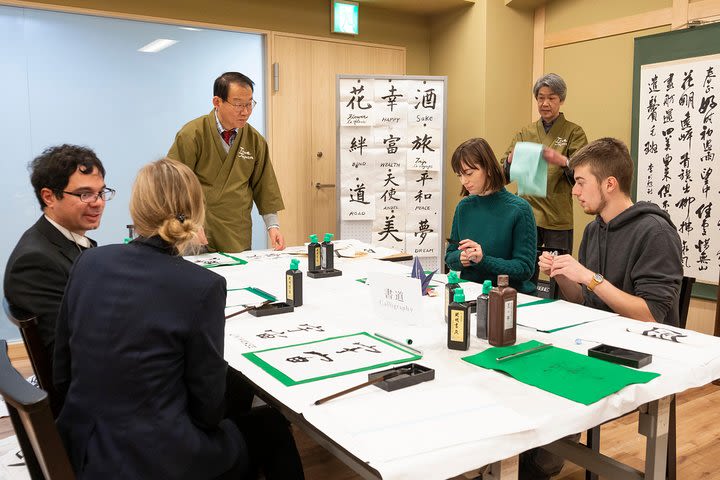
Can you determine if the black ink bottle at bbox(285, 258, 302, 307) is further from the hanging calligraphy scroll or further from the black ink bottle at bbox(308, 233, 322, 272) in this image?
the hanging calligraphy scroll

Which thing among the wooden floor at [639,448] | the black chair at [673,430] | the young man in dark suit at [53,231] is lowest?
the wooden floor at [639,448]

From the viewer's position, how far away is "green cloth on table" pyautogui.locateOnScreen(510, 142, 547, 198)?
243 cm

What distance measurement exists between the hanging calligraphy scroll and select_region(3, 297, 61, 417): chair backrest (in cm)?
323

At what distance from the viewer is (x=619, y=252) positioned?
6.35 feet

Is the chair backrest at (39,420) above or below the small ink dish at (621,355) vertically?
above

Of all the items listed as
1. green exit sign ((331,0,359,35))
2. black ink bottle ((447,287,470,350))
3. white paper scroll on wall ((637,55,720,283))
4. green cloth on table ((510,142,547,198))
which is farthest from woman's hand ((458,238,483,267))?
green exit sign ((331,0,359,35))

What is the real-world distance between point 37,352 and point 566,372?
119 centimetres

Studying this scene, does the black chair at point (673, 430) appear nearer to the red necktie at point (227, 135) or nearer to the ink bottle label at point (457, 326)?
the ink bottle label at point (457, 326)

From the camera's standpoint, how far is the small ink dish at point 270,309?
6.09ft

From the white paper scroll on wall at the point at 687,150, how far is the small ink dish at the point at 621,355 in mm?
2696

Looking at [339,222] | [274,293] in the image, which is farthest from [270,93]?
[274,293]

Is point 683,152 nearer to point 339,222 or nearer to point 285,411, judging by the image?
point 339,222

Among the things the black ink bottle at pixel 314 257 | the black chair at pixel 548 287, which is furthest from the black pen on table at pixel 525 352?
the black ink bottle at pixel 314 257

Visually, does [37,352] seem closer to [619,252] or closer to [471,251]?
[471,251]
